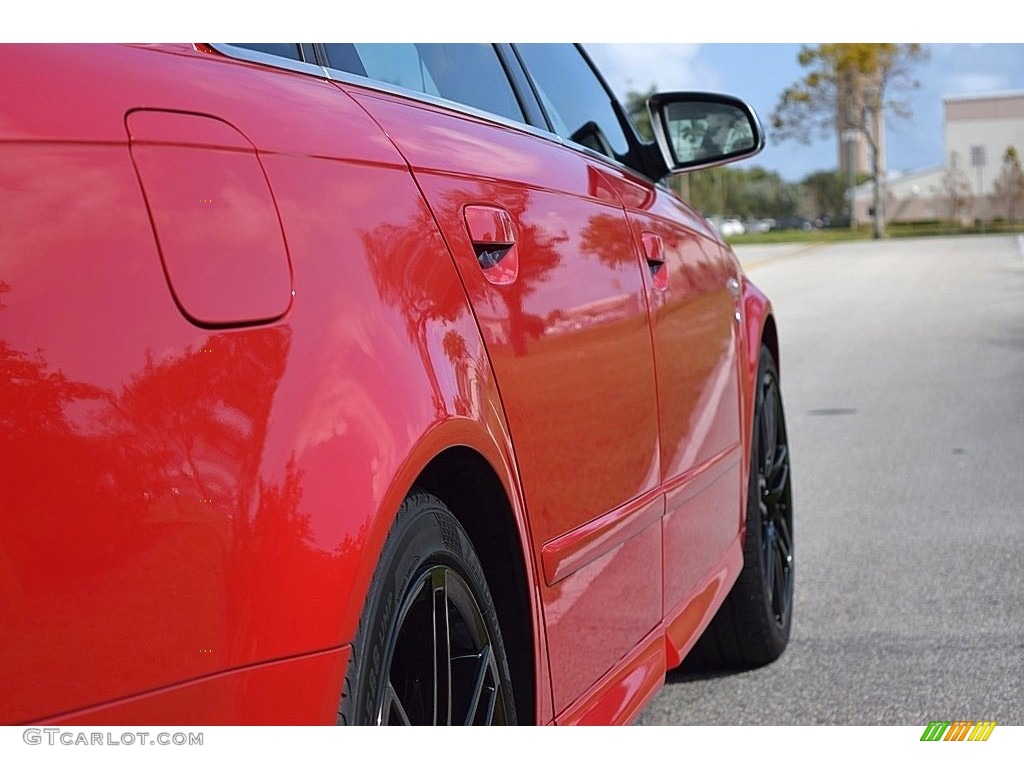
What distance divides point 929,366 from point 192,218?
38.1ft

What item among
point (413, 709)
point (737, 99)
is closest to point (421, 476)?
point (413, 709)

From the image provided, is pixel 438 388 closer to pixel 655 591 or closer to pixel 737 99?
pixel 655 591

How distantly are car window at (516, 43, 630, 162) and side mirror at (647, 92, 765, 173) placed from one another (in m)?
0.23

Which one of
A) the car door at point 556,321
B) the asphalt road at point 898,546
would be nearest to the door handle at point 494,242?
the car door at point 556,321

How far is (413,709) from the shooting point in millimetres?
1917

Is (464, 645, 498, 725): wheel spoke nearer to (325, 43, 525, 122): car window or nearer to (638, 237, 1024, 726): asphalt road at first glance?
(325, 43, 525, 122): car window

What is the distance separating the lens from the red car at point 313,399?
1370mm

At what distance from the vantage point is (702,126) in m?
4.15

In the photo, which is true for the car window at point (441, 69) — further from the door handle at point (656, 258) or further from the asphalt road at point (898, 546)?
the asphalt road at point (898, 546)

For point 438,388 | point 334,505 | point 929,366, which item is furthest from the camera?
point 929,366
